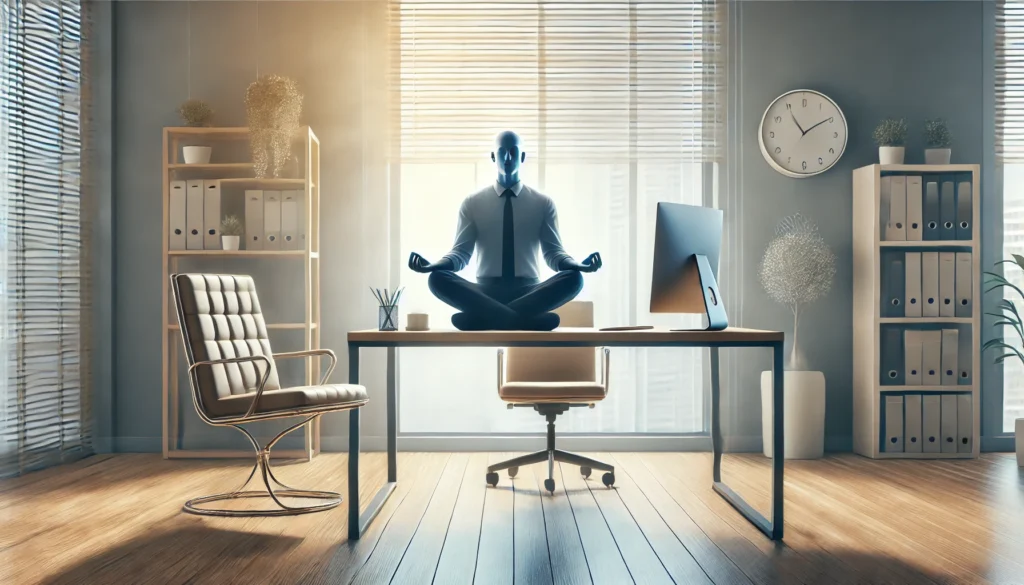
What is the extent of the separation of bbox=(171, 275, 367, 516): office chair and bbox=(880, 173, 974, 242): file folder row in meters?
3.12

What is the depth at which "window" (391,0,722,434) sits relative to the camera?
4844 millimetres

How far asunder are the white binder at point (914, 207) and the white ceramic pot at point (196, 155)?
154 inches

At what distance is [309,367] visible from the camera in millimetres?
4352

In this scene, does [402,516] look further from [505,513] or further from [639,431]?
[639,431]

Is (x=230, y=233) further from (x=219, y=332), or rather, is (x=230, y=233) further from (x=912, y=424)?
→ (x=912, y=424)

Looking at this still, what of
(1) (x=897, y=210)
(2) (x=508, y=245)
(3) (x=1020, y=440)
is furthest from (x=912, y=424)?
(2) (x=508, y=245)

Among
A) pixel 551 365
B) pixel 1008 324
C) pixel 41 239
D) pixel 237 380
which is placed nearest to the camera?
pixel 237 380

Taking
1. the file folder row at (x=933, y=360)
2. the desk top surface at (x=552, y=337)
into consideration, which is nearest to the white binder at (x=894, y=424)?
the file folder row at (x=933, y=360)

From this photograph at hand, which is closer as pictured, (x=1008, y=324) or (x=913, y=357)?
(x=913, y=357)

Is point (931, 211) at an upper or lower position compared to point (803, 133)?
lower

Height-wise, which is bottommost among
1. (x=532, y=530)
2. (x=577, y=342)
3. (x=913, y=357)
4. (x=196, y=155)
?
(x=532, y=530)

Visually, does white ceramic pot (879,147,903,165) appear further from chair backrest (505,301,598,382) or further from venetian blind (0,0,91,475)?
venetian blind (0,0,91,475)

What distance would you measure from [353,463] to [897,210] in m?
3.37

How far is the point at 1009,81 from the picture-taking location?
492 centimetres
